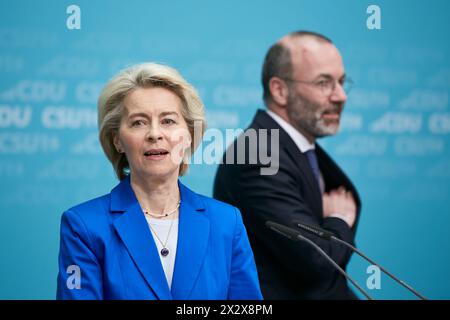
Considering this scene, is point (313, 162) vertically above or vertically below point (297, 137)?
below

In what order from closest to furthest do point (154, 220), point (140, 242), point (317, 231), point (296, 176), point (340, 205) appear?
point (140, 242) < point (154, 220) < point (317, 231) < point (296, 176) < point (340, 205)

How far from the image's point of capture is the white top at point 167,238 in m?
2.34

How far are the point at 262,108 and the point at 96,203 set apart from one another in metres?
1.29

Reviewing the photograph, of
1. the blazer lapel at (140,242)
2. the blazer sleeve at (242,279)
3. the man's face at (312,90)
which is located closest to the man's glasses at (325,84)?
the man's face at (312,90)

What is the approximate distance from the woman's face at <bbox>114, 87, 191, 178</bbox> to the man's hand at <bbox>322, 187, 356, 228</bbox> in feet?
3.49

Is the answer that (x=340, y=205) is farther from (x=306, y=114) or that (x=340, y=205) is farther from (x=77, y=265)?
(x=77, y=265)

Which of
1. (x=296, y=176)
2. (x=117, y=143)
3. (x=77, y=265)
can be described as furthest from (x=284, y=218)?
(x=77, y=265)

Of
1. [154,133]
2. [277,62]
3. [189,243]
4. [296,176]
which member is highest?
[277,62]

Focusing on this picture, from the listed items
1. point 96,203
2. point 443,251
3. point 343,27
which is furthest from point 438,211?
point 96,203

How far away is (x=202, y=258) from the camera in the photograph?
2.34 metres

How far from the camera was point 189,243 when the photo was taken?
236 centimetres

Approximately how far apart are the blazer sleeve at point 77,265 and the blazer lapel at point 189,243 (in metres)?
0.26

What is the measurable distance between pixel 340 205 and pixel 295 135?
396 mm

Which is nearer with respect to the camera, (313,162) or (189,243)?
(189,243)
